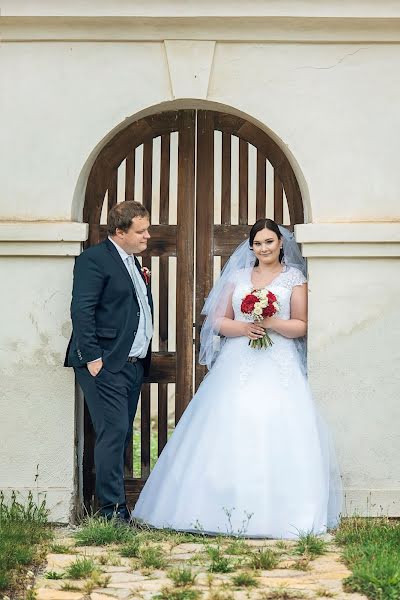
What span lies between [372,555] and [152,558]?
118 centimetres

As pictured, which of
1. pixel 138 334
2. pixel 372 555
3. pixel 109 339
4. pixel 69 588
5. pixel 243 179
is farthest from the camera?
pixel 243 179

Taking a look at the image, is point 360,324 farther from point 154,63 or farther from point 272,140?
point 154,63

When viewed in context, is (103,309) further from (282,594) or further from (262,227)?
(282,594)

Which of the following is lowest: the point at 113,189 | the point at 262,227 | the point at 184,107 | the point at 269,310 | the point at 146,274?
the point at 269,310

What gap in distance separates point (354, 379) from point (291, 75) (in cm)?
208

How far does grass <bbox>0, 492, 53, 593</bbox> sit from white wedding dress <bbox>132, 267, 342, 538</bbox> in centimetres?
68

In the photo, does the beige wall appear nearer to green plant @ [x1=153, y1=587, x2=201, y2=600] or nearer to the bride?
the bride

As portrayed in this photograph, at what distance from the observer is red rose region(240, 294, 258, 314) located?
6773mm

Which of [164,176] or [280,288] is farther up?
[164,176]

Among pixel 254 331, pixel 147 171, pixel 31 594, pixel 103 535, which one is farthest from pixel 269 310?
pixel 31 594

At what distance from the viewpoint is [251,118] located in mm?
7102

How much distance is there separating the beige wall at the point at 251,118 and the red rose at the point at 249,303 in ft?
1.55

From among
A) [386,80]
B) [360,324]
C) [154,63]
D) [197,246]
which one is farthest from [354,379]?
[154,63]

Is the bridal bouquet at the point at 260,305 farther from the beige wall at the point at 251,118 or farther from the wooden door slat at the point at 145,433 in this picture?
the wooden door slat at the point at 145,433
